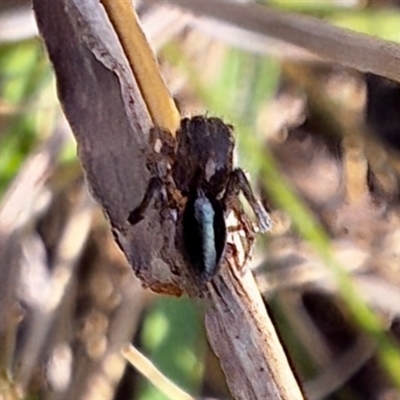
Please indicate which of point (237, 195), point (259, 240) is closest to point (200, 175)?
point (237, 195)

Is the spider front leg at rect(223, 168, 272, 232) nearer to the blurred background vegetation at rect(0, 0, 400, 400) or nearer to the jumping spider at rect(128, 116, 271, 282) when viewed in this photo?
the jumping spider at rect(128, 116, 271, 282)

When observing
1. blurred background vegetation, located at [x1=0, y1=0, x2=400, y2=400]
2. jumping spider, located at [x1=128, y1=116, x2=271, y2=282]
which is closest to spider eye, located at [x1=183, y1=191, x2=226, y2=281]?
jumping spider, located at [x1=128, y1=116, x2=271, y2=282]

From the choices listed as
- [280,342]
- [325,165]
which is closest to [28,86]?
[325,165]

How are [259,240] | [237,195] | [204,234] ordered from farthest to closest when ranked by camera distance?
[259,240] → [237,195] → [204,234]

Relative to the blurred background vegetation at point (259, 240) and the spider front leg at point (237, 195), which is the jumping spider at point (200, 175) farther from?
the blurred background vegetation at point (259, 240)

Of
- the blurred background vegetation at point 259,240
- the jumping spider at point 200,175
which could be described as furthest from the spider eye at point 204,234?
the blurred background vegetation at point 259,240

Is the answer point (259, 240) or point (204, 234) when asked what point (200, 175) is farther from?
point (259, 240)
